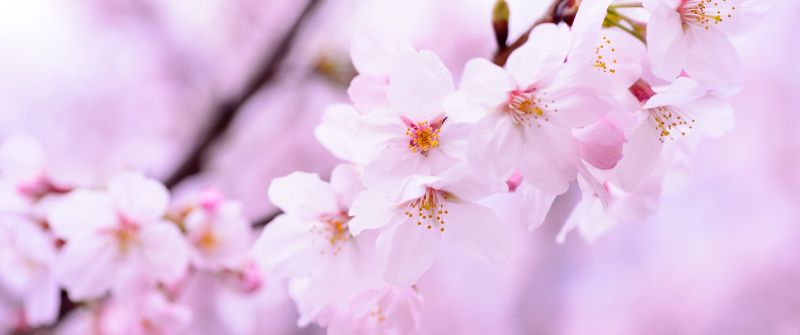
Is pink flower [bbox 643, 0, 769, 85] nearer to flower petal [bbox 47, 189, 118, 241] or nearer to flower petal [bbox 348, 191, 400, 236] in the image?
flower petal [bbox 348, 191, 400, 236]

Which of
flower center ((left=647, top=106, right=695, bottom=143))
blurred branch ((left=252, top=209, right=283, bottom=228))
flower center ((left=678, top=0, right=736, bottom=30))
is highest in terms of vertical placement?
flower center ((left=678, top=0, right=736, bottom=30))

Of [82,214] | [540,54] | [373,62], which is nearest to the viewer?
[540,54]

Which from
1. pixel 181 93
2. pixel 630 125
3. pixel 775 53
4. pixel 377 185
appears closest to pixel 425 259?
pixel 377 185

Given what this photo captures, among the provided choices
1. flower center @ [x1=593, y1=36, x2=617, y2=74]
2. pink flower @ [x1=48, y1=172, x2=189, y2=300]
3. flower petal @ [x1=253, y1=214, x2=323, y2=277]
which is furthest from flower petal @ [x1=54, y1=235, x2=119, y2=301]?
flower center @ [x1=593, y1=36, x2=617, y2=74]

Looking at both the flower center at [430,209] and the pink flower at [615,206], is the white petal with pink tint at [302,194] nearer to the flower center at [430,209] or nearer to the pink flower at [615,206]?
the flower center at [430,209]

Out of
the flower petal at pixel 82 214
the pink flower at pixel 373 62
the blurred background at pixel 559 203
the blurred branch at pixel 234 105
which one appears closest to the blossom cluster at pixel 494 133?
the pink flower at pixel 373 62

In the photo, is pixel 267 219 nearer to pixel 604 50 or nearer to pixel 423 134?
pixel 423 134

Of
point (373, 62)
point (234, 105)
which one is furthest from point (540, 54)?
point (234, 105)
